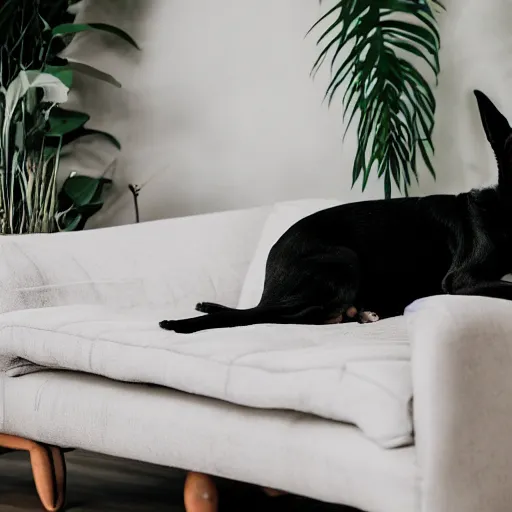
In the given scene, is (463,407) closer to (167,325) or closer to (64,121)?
(167,325)

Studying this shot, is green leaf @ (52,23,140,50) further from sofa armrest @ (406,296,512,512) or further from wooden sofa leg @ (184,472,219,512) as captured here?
sofa armrest @ (406,296,512,512)

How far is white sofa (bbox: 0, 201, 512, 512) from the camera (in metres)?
1.26

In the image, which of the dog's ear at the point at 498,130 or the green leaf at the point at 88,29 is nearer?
the dog's ear at the point at 498,130

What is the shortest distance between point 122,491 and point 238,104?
1.54 m

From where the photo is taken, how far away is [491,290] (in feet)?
6.18

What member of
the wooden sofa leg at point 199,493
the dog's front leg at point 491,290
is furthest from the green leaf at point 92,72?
the wooden sofa leg at point 199,493

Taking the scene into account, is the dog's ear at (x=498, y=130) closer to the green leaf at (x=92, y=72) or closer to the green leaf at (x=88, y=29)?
the green leaf at (x=88, y=29)

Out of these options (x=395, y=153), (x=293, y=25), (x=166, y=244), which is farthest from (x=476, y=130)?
(x=166, y=244)

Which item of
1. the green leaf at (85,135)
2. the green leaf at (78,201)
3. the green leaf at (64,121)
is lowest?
the green leaf at (78,201)

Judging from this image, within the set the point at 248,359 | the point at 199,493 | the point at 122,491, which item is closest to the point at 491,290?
the point at 248,359

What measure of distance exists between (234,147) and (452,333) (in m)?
2.09

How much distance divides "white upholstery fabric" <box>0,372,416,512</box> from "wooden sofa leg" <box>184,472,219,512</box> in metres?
0.06

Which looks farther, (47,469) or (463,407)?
(47,469)

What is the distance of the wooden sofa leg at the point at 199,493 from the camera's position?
5.62 feet
